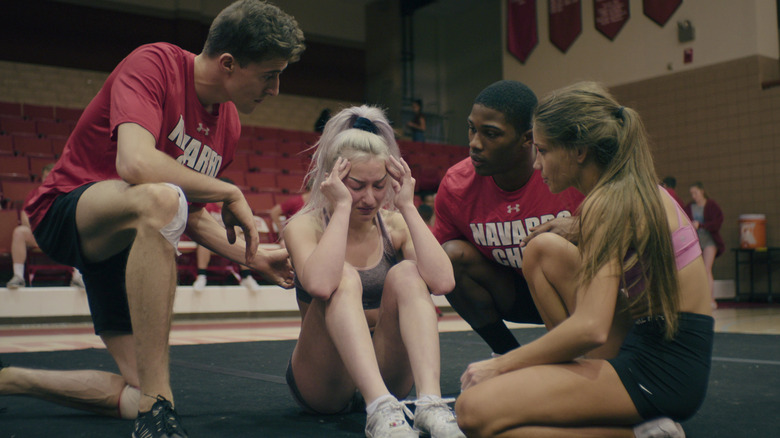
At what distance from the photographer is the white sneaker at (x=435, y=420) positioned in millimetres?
1221

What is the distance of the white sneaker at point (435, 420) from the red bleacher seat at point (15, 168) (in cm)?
563

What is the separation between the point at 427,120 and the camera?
12.8m

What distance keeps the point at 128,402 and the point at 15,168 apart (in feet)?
17.0

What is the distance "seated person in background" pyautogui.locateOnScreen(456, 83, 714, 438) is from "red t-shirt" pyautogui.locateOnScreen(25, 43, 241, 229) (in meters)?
0.89

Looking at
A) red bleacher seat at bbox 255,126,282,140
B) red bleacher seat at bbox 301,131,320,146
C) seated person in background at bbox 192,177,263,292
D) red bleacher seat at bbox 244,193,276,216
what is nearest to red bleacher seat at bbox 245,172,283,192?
→ red bleacher seat at bbox 244,193,276,216

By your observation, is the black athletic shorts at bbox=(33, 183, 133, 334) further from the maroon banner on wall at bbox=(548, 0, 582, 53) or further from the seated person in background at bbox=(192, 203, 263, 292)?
the maroon banner on wall at bbox=(548, 0, 582, 53)

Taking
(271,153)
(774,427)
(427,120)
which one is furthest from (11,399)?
(427,120)

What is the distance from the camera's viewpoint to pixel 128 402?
1580 mm

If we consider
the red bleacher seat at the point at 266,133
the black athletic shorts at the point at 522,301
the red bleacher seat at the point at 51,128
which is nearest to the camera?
the black athletic shorts at the point at 522,301

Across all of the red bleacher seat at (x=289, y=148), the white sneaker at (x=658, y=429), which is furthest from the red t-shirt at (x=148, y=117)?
the red bleacher seat at (x=289, y=148)

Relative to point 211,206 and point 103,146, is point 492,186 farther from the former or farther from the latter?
point 211,206

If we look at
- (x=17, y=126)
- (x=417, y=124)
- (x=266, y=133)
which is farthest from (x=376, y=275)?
(x=417, y=124)

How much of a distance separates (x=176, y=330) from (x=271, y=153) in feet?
13.6

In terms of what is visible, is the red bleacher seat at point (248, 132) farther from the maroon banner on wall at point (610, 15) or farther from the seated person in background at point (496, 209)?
the seated person in background at point (496, 209)
